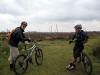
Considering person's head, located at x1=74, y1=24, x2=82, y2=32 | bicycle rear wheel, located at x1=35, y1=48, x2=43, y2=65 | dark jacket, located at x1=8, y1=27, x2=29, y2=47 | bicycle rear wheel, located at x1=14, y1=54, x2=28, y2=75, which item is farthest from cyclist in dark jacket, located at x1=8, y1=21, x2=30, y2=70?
person's head, located at x1=74, y1=24, x2=82, y2=32

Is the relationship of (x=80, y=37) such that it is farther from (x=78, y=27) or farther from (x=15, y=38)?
(x=15, y=38)

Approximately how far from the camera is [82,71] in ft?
16.4

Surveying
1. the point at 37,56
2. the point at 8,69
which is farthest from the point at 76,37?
A: the point at 8,69

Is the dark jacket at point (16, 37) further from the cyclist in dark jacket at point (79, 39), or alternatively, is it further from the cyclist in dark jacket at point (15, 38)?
the cyclist in dark jacket at point (79, 39)

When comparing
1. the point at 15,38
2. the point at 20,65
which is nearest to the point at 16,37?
the point at 15,38

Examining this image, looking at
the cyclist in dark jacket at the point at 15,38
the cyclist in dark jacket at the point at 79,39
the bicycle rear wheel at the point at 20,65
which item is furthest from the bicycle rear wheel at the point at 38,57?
the cyclist in dark jacket at the point at 79,39

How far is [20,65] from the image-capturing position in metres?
4.69

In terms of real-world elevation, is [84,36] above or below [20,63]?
above

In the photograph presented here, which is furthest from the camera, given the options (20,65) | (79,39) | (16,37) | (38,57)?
(38,57)

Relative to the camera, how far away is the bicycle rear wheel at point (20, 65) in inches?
180

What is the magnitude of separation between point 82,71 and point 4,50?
17.2ft

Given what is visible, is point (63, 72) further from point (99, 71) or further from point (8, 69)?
point (8, 69)

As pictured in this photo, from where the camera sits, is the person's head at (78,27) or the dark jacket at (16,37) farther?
Result: the person's head at (78,27)

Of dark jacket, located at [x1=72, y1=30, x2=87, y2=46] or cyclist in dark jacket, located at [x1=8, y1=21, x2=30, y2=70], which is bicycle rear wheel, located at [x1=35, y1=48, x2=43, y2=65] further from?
dark jacket, located at [x1=72, y1=30, x2=87, y2=46]
